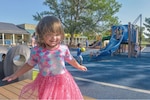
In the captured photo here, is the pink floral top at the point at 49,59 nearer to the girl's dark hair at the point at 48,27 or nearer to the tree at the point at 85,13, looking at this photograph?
the girl's dark hair at the point at 48,27

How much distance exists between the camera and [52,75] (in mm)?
1896

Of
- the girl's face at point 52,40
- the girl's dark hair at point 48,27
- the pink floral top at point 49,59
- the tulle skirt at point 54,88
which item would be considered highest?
the girl's dark hair at point 48,27

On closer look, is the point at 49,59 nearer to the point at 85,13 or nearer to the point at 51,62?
the point at 51,62

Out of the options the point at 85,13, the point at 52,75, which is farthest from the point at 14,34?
the point at 52,75

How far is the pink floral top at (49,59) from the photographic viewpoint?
1849 millimetres

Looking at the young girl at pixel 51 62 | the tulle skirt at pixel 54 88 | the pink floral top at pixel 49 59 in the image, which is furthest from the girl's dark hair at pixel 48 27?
the tulle skirt at pixel 54 88

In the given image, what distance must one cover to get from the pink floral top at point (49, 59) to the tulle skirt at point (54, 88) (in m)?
0.07

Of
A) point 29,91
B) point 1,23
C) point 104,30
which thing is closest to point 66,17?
point 104,30

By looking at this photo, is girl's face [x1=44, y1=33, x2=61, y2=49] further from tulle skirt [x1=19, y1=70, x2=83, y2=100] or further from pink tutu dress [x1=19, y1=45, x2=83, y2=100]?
tulle skirt [x1=19, y1=70, x2=83, y2=100]

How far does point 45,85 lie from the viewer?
1898mm

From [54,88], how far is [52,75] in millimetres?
155

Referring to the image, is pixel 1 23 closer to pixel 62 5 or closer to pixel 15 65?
pixel 62 5

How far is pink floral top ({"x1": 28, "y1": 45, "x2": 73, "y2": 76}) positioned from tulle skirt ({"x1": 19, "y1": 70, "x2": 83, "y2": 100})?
0.24 feet

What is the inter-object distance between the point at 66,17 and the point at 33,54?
82.0ft
